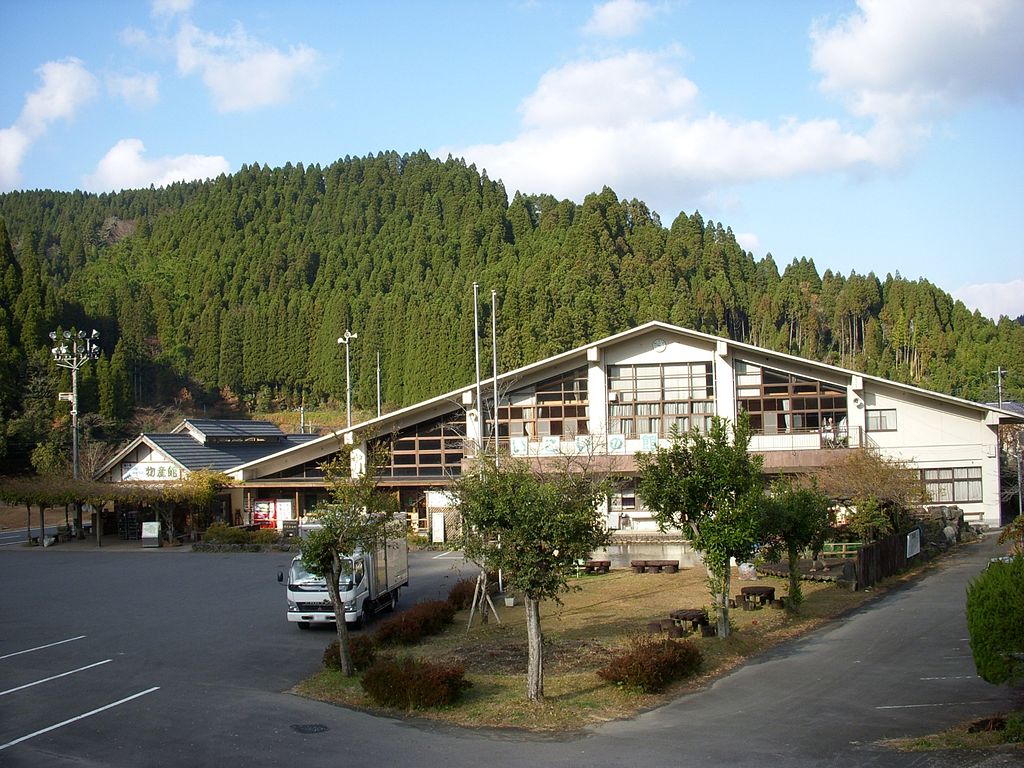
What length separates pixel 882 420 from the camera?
3747 cm

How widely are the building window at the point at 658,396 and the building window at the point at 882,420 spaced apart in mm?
6205

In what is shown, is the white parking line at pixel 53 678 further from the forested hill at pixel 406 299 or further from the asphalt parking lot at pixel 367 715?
the forested hill at pixel 406 299

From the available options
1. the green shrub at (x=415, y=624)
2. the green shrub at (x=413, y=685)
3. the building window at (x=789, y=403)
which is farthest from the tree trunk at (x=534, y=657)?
the building window at (x=789, y=403)

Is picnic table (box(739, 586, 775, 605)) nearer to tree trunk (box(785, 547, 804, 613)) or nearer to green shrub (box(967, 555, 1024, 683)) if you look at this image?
tree trunk (box(785, 547, 804, 613))

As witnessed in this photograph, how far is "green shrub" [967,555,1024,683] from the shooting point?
33.9 feet

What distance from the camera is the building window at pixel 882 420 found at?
37375 millimetres

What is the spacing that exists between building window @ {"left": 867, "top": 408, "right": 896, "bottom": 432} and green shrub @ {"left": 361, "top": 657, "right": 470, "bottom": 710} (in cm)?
2839

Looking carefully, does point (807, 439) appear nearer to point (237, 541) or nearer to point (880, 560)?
point (880, 560)

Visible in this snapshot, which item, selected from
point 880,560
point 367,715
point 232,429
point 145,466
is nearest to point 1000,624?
point 367,715

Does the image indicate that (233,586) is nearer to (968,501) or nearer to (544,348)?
(968,501)

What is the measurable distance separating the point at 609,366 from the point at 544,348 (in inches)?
1201

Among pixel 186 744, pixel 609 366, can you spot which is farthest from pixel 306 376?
pixel 186 744

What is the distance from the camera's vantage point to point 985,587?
10.7 m

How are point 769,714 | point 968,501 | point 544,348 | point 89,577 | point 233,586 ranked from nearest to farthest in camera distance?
1. point 769,714
2. point 233,586
3. point 89,577
4. point 968,501
5. point 544,348
